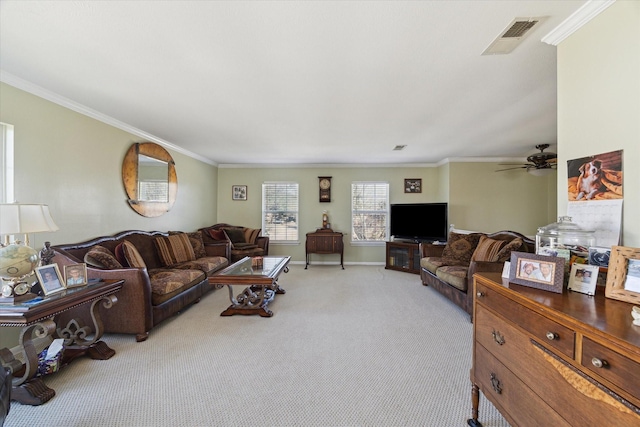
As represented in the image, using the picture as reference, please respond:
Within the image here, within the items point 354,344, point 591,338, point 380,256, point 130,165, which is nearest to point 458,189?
point 380,256

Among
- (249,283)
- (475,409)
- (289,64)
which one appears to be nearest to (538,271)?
(475,409)

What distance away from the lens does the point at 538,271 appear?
A: 126 centimetres

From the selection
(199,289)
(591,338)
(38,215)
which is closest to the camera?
(591,338)

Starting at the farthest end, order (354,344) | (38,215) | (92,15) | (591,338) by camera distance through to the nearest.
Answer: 1. (354,344)
2. (38,215)
3. (92,15)
4. (591,338)

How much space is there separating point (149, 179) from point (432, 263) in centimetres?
457

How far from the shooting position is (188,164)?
514 cm

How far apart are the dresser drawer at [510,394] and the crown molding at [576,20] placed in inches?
75.7

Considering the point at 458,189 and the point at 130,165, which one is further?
the point at 458,189

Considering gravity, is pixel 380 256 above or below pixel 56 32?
below

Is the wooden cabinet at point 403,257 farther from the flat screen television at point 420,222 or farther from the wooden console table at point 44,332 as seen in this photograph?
the wooden console table at point 44,332

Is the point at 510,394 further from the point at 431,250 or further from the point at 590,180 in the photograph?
the point at 431,250

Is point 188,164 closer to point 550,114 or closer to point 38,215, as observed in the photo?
point 38,215

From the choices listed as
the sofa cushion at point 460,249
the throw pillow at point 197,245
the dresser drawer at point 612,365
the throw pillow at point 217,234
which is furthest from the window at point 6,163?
the sofa cushion at point 460,249

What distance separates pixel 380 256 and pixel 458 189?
7.37ft
